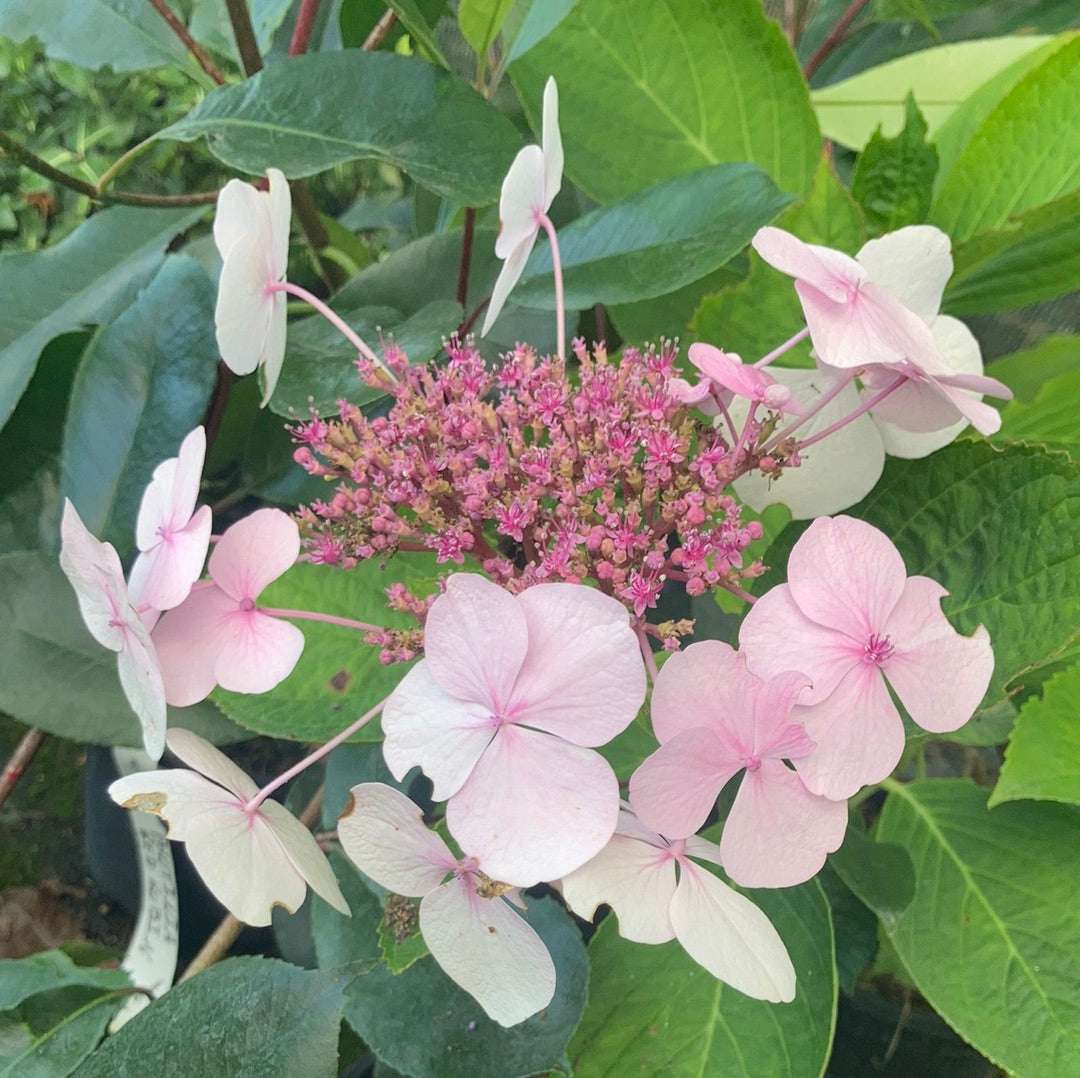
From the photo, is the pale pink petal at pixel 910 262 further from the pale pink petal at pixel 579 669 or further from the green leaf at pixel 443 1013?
the green leaf at pixel 443 1013

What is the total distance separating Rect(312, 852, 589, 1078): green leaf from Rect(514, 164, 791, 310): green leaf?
13.5 inches

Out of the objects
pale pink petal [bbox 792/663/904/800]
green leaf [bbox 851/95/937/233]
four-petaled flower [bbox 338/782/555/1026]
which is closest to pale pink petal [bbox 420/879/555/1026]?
four-petaled flower [bbox 338/782/555/1026]

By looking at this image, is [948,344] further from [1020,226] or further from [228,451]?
[228,451]

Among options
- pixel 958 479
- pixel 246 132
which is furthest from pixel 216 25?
pixel 958 479

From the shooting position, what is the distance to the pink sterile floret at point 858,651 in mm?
323

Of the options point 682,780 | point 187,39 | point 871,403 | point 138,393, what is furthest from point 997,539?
point 187,39

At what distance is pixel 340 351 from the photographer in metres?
0.59

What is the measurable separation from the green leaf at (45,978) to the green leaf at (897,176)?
2.09 feet

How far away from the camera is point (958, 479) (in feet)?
1.46

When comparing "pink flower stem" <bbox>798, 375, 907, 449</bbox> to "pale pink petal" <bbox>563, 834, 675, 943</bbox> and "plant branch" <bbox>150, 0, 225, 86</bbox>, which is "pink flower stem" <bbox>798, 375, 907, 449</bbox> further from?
"plant branch" <bbox>150, 0, 225, 86</bbox>

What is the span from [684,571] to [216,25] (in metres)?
0.60

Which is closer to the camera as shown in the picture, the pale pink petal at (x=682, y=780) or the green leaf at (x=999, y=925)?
the pale pink petal at (x=682, y=780)

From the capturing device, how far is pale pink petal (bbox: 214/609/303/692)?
0.36 m

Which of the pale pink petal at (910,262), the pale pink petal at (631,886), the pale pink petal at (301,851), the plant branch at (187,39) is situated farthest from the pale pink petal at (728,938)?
the plant branch at (187,39)
